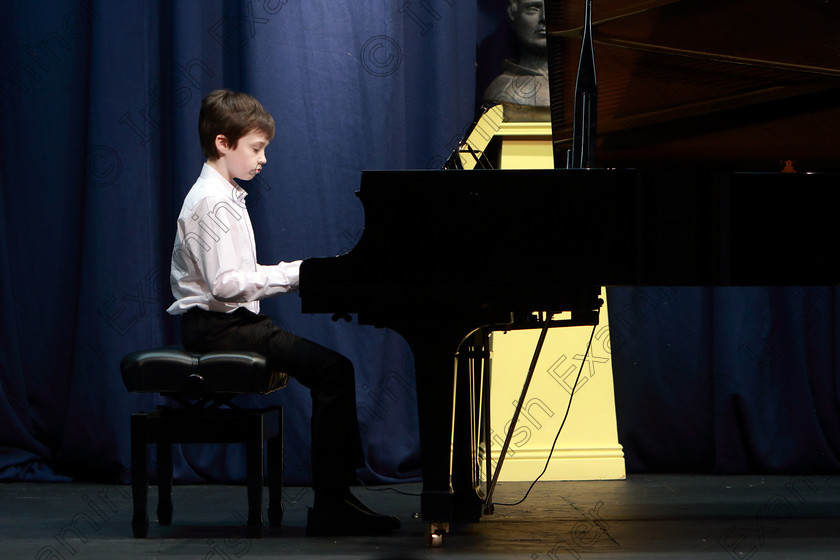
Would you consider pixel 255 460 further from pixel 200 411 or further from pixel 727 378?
pixel 727 378

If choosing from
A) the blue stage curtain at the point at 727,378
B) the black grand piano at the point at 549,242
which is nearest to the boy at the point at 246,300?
the black grand piano at the point at 549,242

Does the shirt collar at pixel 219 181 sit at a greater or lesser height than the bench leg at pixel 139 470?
greater

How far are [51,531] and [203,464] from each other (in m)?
1.07

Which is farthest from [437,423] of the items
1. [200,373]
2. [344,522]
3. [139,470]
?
[139,470]

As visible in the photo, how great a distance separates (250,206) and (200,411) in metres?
1.21

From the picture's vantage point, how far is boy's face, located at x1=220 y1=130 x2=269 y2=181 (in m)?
2.74

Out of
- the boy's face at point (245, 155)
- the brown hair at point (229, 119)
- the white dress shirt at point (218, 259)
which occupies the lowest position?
the white dress shirt at point (218, 259)

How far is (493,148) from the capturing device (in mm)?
3748

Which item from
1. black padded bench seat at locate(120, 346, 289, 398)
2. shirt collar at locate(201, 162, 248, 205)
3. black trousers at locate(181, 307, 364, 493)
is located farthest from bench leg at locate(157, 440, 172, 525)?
shirt collar at locate(201, 162, 248, 205)

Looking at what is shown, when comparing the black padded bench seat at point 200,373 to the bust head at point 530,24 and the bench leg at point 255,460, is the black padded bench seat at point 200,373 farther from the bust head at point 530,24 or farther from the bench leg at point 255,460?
the bust head at point 530,24

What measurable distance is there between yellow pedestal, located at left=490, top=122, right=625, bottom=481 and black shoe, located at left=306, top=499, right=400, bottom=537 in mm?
1168

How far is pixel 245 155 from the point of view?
2.75 meters

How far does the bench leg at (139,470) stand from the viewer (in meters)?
2.65

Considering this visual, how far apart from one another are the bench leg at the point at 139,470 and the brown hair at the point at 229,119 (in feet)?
2.36
